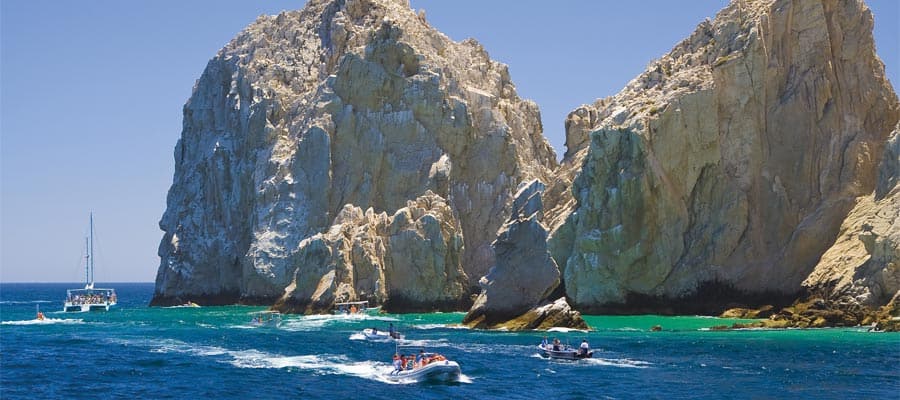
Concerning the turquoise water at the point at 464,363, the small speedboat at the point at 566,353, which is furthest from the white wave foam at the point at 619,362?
the small speedboat at the point at 566,353

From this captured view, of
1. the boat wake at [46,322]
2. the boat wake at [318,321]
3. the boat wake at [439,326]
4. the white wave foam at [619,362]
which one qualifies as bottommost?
the white wave foam at [619,362]

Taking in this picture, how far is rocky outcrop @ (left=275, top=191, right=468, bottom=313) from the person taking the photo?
9669 centimetres

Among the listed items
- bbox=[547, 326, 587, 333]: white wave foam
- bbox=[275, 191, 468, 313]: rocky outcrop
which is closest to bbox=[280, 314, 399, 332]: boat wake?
bbox=[275, 191, 468, 313]: rocky outcrop

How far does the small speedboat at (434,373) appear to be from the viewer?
151 feet

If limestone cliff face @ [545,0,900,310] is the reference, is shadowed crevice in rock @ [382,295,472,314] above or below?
below

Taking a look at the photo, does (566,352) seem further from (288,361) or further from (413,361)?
(288,361)

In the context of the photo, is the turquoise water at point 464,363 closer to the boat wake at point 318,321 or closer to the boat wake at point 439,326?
the boat wake at point 439,326

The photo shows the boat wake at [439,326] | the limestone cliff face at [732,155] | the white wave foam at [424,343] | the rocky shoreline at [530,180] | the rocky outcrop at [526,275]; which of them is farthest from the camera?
the limestone cliff face at [732,155]

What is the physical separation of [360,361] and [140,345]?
735 inches

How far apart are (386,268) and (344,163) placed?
18.6m

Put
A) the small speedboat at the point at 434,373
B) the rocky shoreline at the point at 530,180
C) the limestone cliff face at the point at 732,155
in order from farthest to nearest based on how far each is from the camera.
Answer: the limestone cliff face at the point at 732,155, the rocky shoreline at the point at 530,180, the small speedboat at the point at 434,373

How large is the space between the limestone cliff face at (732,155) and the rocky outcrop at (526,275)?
1748cm

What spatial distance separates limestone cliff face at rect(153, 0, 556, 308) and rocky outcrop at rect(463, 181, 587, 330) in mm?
27827

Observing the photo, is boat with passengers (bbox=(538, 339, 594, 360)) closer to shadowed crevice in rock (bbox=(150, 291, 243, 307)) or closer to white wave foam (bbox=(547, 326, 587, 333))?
white wave foam (bbox=(547, 326, 587, 333))
